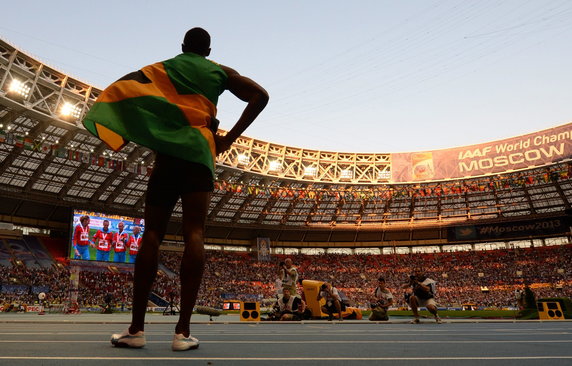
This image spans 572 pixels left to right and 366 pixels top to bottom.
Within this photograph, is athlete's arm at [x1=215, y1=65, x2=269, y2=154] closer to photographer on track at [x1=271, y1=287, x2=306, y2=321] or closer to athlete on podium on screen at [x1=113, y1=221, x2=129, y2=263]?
photographer on track at [x1=271, y1=287, x2=306, y2=321]

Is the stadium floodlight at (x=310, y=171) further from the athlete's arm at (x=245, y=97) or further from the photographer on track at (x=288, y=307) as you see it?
the athlete's arm at (x=245, y=97)

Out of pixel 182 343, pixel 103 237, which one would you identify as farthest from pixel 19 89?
pixel 182 343

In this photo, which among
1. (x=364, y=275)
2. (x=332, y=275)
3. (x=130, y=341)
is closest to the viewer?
(x=130, y=341)

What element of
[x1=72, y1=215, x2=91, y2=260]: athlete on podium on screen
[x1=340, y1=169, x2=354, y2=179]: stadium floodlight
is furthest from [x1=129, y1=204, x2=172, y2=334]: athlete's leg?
[x1=340, y1=169, x2=354, y2=179]: stadium floodlight

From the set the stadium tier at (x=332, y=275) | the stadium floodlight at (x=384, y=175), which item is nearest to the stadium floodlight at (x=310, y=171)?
the stadium floodlight at (x=384, y=175)

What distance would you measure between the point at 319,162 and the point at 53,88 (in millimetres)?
25088

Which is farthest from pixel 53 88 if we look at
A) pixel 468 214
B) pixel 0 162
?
pixel 468 214

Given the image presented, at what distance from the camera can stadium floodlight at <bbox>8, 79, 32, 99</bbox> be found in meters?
23.9

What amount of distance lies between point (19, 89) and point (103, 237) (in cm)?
1538

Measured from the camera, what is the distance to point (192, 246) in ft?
9.77

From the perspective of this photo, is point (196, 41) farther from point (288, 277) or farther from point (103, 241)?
point (103, 241)

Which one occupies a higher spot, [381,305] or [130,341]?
[130,341]

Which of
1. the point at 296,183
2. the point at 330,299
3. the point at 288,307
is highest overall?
the point at 296,183

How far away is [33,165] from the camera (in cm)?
3356
